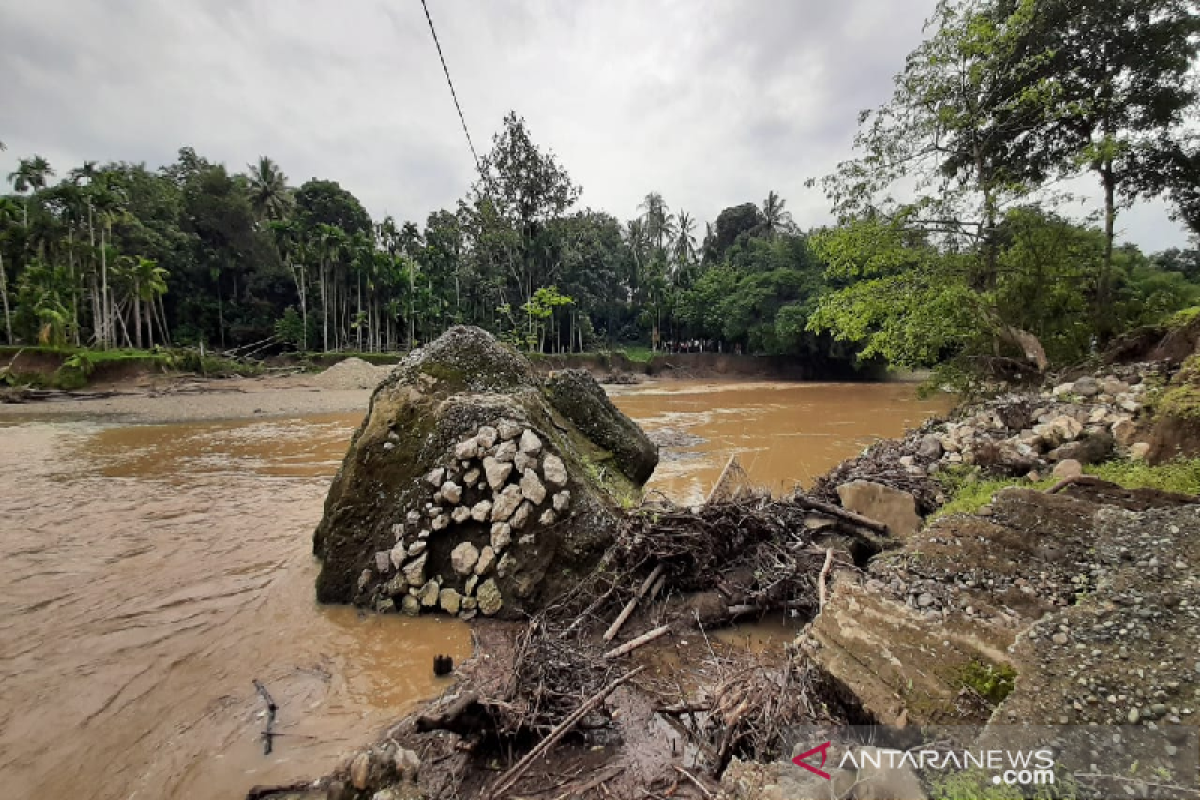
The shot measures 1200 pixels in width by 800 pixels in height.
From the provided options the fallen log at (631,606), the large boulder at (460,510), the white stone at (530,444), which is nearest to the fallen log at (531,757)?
the fallen log at (631,606)

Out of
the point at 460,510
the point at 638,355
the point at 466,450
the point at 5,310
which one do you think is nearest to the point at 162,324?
the point at 5,310

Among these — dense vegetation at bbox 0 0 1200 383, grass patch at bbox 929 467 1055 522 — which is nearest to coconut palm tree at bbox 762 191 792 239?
dense vegetation at bbox 0 0 1200 383

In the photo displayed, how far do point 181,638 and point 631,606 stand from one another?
394 centimetres

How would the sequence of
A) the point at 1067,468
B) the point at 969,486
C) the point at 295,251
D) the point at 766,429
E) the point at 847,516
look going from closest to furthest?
1. the point at 1067,468
2. the point at 847,516
3. the point at 969,486
4. the point at 766,429
5. the point at 295,251

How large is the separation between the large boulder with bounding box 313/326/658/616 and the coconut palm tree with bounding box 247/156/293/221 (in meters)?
55.1

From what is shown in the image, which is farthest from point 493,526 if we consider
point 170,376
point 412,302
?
point 412,302

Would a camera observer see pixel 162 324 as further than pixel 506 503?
Yes

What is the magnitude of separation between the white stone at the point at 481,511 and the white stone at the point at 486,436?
0.56m

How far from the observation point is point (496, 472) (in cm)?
497

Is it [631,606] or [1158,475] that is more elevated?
[1158,475]

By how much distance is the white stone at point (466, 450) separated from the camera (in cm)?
505

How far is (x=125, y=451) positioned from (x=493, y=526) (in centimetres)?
1412

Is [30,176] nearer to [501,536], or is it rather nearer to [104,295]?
[104,295]

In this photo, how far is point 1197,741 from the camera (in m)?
1.89
